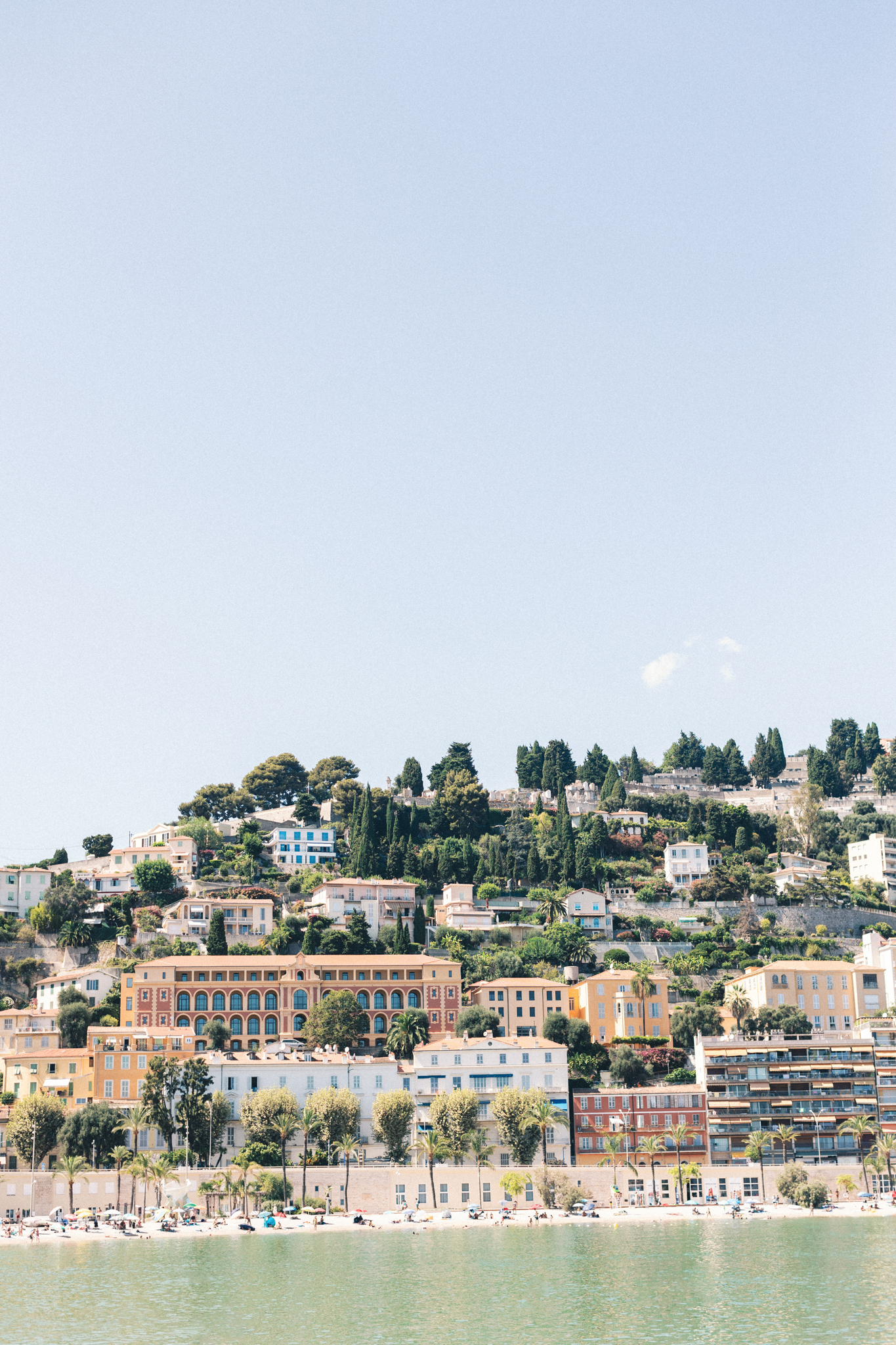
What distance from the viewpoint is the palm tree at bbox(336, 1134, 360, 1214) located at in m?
Answer: 90.8

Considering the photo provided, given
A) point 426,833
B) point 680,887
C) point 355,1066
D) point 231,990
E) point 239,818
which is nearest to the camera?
point 355,1066

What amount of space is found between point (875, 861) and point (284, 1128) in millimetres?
81396

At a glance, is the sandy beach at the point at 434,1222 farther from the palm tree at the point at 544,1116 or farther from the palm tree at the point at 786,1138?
the palm tree at the point at 786,1138

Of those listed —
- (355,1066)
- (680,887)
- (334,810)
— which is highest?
(334,810)

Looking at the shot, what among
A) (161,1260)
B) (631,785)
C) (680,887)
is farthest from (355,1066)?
(631,785)

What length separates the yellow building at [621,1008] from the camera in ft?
367

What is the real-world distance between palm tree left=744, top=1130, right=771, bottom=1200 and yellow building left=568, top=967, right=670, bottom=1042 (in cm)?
1365

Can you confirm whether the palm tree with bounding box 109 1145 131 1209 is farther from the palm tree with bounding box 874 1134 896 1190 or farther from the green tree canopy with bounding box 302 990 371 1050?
the palm tree with bounding box 874 1134 896 1190

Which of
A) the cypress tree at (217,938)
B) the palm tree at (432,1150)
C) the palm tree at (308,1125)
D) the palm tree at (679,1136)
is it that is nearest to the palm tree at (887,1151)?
the palm tree at (679,1136)

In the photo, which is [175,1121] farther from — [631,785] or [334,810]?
[631,785]

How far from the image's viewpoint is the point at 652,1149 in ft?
317

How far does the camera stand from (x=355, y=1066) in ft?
335

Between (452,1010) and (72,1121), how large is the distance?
100 feet

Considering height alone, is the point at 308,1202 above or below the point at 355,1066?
below
